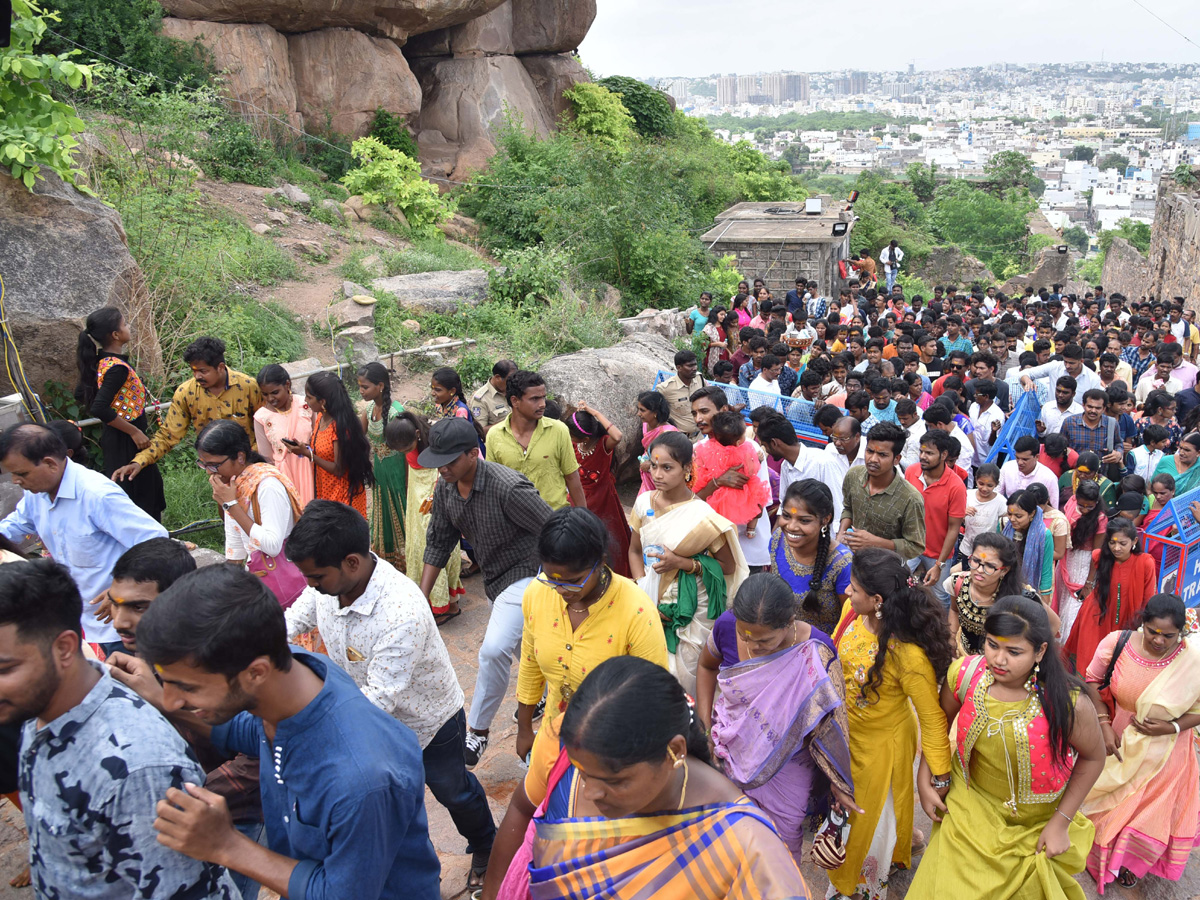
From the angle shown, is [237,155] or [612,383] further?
[237,155]

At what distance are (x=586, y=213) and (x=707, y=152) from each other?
13996 mm

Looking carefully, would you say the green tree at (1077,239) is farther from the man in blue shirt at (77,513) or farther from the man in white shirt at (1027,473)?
the man in blue shirt at (77,513)

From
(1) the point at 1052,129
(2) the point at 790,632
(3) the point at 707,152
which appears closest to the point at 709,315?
(2) the point at 790,632

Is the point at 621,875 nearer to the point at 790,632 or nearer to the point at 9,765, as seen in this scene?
the point at 790,632

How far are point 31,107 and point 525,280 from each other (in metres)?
5.08

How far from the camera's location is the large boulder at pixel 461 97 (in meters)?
19.0

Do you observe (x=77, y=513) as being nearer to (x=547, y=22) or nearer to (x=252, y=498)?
(x=252, y=498)

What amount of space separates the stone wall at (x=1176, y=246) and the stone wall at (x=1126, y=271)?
613 millimetres

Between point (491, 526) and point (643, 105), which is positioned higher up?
point (643, 105)

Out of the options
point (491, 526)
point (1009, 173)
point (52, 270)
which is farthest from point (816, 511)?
point (1009, 173)

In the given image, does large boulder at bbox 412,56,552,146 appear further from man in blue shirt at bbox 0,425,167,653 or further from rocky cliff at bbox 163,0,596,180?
man in blue shirt at bbox 0,425,167,653

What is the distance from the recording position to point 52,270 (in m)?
6.42

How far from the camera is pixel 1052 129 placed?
16738 centimetres

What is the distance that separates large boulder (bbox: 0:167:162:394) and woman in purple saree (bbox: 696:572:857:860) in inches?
227
